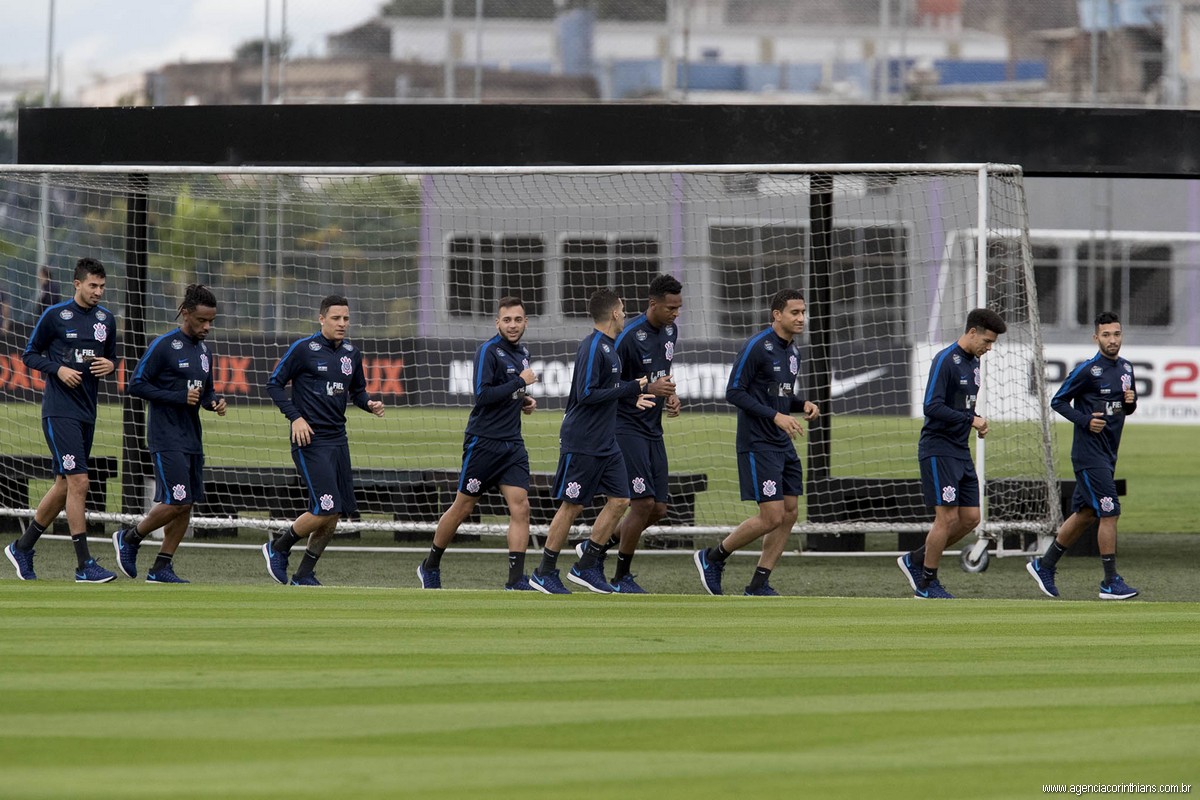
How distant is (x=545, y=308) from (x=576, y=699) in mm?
20674

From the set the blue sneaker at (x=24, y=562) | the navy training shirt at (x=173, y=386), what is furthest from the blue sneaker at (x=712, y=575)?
the blue sneaker at (x=24, y=562)

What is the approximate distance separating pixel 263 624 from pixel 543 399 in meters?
16.5

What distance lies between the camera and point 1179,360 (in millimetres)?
27531

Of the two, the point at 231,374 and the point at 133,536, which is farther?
the point at 231,374

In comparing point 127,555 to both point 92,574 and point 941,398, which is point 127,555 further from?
point 941,398

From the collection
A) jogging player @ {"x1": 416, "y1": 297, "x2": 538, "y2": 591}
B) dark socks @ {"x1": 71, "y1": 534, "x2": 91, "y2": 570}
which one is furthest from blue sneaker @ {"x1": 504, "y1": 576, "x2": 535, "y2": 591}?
dark socks @ {"x1": 71, "y1": 534, "x2": 91, "y2": 570}

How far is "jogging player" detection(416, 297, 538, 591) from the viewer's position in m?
9.86

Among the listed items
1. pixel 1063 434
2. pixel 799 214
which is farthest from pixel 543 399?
pixel 1063 434

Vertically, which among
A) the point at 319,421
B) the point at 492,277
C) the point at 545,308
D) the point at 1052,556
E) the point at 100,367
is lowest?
the point at 1052,556

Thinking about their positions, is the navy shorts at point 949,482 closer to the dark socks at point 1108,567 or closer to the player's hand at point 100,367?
the dark socks at point 1108,567

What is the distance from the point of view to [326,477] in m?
10.2

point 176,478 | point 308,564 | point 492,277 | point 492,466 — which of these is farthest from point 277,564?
point 492,277

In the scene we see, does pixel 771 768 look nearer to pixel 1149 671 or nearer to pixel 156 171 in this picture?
pixel 1149 671

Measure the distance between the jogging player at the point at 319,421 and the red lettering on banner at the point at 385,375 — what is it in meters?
12.0
